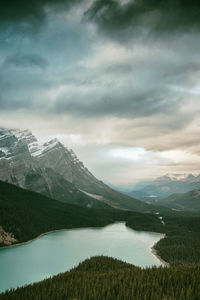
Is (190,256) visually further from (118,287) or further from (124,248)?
(118,287)

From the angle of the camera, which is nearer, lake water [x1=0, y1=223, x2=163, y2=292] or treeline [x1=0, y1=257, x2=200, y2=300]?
treeline [x1=0, y1=257, x2=200, y2=300]

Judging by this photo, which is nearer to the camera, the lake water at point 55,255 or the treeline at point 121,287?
the treeline at point 121,287

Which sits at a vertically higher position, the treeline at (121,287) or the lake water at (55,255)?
the treeline at (121,287)

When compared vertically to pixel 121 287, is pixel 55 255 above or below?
below

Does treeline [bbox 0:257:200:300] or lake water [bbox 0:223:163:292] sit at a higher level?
treeline [bbox 0:257:200:300]

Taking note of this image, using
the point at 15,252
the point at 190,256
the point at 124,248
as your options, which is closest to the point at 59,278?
the point at 15,252
